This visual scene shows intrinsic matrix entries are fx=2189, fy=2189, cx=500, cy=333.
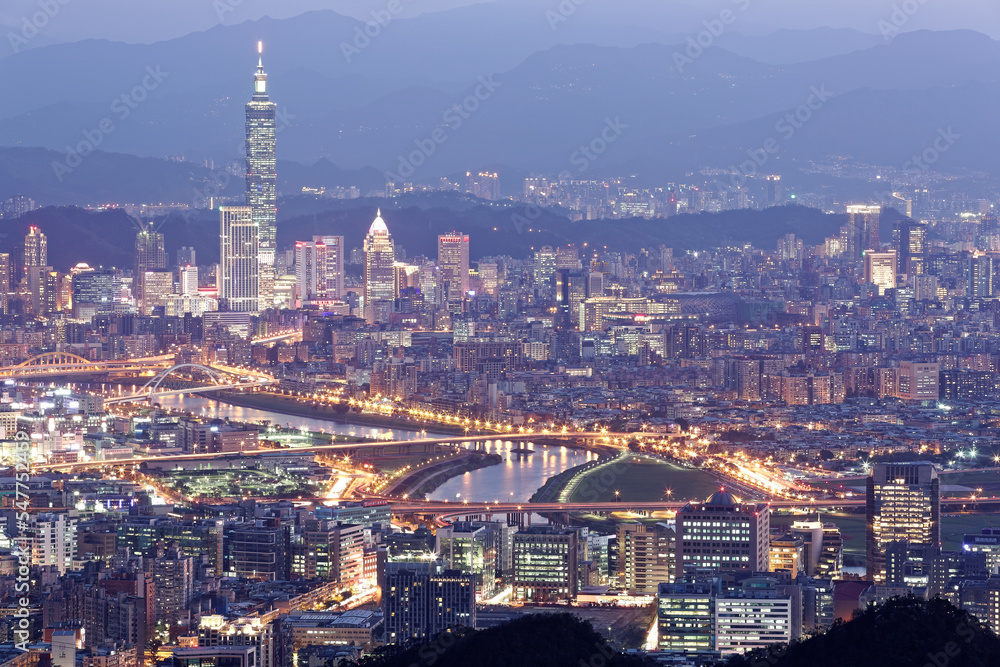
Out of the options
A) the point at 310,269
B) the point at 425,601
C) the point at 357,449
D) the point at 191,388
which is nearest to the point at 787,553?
the point at 425,601

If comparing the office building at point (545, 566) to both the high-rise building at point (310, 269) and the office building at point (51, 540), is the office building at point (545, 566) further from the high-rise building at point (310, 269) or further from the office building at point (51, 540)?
the high-rise building at point (310, 269)

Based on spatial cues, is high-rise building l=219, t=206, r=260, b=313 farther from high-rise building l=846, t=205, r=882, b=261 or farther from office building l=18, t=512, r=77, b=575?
office building l=18, t=512, r=77, b=575

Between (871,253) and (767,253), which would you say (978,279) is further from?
(767,253)

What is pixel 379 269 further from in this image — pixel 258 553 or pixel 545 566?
pixel 545 566

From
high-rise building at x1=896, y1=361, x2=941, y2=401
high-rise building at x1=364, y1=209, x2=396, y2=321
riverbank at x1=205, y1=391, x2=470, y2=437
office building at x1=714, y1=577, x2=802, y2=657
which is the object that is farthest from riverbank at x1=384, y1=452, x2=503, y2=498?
high-rise building at x1=364, y1=209, x2=396, y2=321

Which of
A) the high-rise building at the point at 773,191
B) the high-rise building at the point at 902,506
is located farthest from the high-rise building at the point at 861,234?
the high-rise building at the point at 902,506

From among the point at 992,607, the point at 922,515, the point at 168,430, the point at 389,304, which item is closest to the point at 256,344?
the point at 389,304
